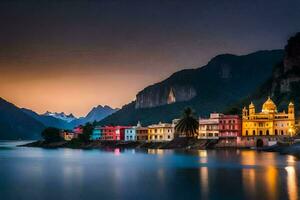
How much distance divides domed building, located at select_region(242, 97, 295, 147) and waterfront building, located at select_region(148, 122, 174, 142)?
101ft

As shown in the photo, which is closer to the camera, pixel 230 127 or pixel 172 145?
pixel 230 127

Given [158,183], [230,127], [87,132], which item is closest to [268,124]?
[230,127]

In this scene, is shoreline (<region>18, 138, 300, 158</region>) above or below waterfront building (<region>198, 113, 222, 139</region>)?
below

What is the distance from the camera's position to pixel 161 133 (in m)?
160

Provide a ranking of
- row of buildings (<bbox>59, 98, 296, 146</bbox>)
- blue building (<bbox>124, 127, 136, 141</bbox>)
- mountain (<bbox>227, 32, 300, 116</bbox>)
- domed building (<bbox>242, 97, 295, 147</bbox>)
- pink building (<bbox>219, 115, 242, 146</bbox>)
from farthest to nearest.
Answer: blue building (<bbox>124, 127, 136, 141</bbox>) < mountain (<bbox>227, 32, 300, 116</bbox>) < pink building (<bbox>219, 115, 242, 146</bbox>) < domed building (<bbox>242, 97, 295, 147</bbox>) < row of buildings (<bbox>59, 98, 296, 146</bbox>)

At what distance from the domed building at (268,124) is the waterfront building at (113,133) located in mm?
57234

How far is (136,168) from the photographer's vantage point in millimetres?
68438

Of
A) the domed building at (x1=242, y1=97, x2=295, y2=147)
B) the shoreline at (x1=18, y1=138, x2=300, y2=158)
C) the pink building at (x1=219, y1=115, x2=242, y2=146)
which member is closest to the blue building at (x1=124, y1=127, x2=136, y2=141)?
the shoreline at (x1=18, y1=138, x2=300, y2=158)

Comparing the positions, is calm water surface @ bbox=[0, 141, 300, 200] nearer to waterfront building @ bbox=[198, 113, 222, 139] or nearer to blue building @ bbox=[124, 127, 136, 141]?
waterfront building @ bbox=[198, 113, 222, 139]

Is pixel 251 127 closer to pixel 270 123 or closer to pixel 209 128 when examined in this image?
pixel 270 123

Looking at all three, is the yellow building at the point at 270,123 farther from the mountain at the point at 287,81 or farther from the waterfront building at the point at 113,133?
the waterfront building at the point at 113,133

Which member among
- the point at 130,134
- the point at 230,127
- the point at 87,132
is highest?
the point at 230,127

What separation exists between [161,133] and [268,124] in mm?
41256

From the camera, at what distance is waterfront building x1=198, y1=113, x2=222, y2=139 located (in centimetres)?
13512
